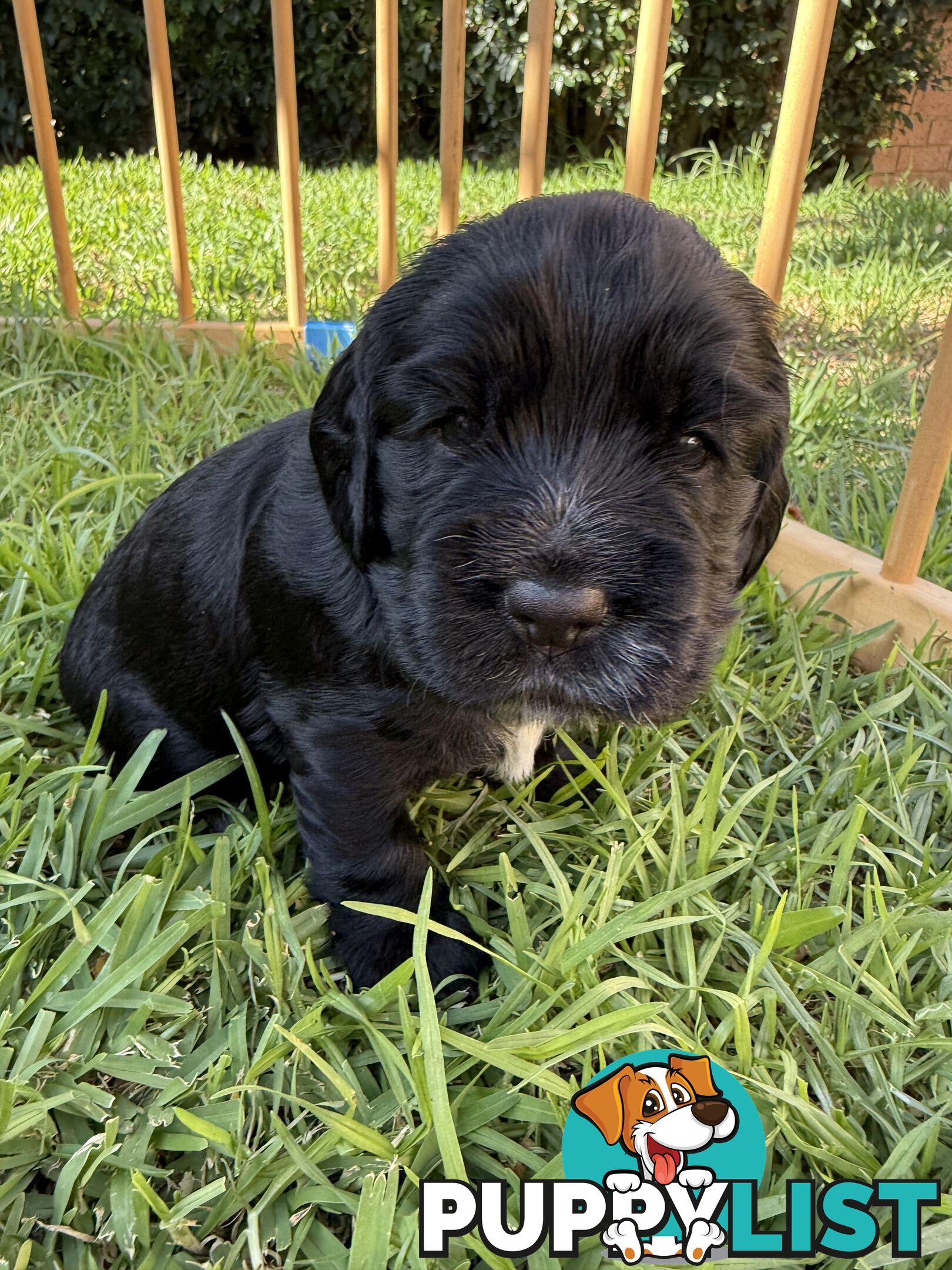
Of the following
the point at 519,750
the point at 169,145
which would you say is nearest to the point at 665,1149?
the point at 519,750

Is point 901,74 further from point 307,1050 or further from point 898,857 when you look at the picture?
point 307,1050

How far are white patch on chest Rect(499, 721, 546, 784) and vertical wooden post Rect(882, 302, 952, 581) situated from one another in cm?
115

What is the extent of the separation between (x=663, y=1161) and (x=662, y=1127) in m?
0.04

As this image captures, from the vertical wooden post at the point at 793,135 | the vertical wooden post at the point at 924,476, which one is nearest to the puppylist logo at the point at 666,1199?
the vertical wooden post at the point at 924,476

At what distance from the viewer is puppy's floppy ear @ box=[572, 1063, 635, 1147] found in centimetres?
120

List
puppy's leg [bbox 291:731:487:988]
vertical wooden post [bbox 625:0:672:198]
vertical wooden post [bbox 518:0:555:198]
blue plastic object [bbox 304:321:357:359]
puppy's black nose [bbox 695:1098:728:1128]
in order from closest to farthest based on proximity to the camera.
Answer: puppy's black nose [bbox 695:1098:728:1128] < puppy's leg [bbox 291:731:487:988] < vertical wooden post [bbox 625:0:672:198] < vertical wooden post [bbox 518:0:555:198] < blue plastic object [bbox 304:321:357:359]

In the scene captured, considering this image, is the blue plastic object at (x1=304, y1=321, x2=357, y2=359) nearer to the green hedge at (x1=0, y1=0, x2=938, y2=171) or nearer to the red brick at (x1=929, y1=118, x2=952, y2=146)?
the green hedge at (x1=0, y1=0, x2=938, y2=171)

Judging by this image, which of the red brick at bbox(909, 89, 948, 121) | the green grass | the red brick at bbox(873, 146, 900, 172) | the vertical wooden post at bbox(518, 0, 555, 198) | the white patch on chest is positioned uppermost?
the vertical wooden post at bbox(518, 0, 555, 198)

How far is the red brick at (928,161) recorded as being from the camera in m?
9.23

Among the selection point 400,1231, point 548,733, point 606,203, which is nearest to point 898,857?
point 548,733

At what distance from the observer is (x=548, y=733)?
1.88m

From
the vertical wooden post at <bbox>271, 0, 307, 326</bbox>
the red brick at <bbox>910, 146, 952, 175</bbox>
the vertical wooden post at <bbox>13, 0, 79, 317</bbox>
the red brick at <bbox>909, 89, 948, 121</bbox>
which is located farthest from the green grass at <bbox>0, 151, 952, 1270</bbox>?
the red brick at <bbox>909, 89, 948, 121</bbox>

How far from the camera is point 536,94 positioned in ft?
10.2

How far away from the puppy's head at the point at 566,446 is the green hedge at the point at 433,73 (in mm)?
8338
